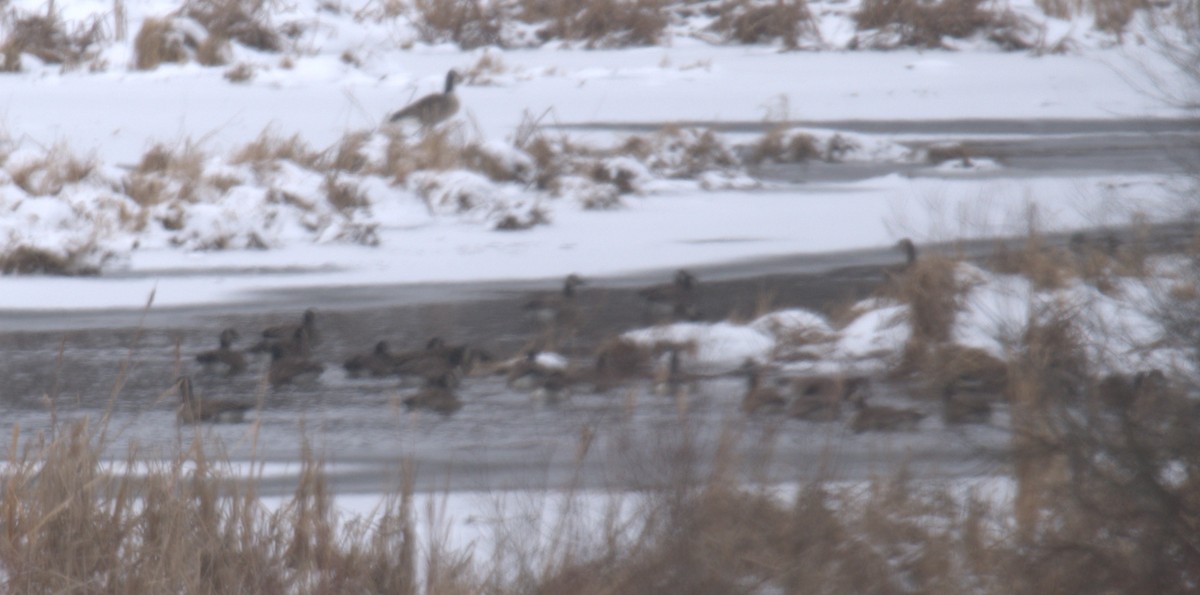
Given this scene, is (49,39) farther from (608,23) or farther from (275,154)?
(275,154)

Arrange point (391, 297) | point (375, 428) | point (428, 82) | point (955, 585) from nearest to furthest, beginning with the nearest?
point (955, 585)
point (375, 428)
point (391, 297)
point (428, 82)

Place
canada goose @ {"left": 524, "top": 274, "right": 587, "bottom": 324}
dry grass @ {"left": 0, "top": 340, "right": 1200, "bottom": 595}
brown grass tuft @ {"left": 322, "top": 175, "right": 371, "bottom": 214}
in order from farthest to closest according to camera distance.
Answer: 1. brown grass tuft @ {"left": 322, "top": 175, "right": 371, "bottom": 214}
2. canada goose @ {"left": 524, "top": 274, "right": 587, "bottom": 324}
3. dry grass @ {"left": 0, "top": 340, "right": 1200, "bottom": 595}

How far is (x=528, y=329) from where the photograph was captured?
28.1 feet

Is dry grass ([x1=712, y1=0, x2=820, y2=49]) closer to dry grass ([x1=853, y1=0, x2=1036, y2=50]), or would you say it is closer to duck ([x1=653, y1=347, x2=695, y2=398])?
dry grass ([x1=853, y1=0, x2=1036, y2=50])

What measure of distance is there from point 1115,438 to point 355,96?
1641 centimetres

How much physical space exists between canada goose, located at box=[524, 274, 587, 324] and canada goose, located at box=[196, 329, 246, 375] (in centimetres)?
182

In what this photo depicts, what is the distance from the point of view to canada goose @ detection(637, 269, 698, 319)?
8.91 m

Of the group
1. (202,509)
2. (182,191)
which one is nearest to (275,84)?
(182,191)

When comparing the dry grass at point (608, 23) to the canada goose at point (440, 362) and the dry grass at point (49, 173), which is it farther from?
the canada goose at point (440, 362)

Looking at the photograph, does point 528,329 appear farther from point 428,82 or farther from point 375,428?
point 428,82

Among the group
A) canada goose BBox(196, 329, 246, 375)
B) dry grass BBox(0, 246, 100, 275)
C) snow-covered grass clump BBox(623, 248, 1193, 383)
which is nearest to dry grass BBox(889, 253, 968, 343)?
snow-covered grass clump BBox(623, 248, 1193, 383)

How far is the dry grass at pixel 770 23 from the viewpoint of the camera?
2648cm

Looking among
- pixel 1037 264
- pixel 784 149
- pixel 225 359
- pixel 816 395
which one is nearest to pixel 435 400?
pixel 225 359

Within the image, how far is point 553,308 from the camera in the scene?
8.93m
